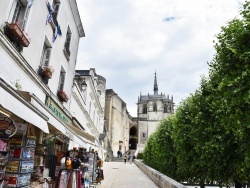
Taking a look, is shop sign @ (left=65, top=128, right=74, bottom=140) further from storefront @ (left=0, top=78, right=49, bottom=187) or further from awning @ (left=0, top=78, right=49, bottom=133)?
awning @ (left=0, top=78, right=49, bottom=133)

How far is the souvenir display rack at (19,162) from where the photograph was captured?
4273 millimetres

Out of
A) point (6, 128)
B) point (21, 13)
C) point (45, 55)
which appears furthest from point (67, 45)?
point (6, 128)

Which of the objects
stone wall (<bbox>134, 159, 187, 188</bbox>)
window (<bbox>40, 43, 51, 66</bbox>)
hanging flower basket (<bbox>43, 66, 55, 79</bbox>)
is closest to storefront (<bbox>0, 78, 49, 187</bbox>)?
hanging flower basket (<bbox>43, 66, 55, 79</bbox>)

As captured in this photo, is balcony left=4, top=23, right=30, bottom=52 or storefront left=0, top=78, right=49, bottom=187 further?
balcony left=4, top=23, right=30, bottom=52

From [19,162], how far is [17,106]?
1473 millimetres

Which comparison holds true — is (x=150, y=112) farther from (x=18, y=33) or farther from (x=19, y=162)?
(x=19, y=162)

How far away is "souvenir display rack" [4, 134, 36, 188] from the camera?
4273 millimetres

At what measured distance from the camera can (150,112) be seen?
259 feet

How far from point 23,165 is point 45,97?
15.9 feet

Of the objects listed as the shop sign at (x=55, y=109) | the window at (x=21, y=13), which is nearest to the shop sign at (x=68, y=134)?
the shop sign at (x=55, y=109)

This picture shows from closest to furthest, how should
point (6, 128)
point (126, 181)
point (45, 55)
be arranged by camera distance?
point (6, 128) → point (45, 55) → point (126, 181)

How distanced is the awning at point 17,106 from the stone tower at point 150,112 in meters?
58.1

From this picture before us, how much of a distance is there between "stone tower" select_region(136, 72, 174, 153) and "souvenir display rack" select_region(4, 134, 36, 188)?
5736cm

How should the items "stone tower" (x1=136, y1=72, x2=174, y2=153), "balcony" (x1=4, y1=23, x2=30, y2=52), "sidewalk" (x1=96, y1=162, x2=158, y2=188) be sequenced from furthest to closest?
"stone tower" (x1=136, y1=72, x2=174, y2=153), "sidewalk" (x1=96, y1=162, x2=158, y2=188), "balcony" (x1=4, y1=23, x2=30, y2=52)
